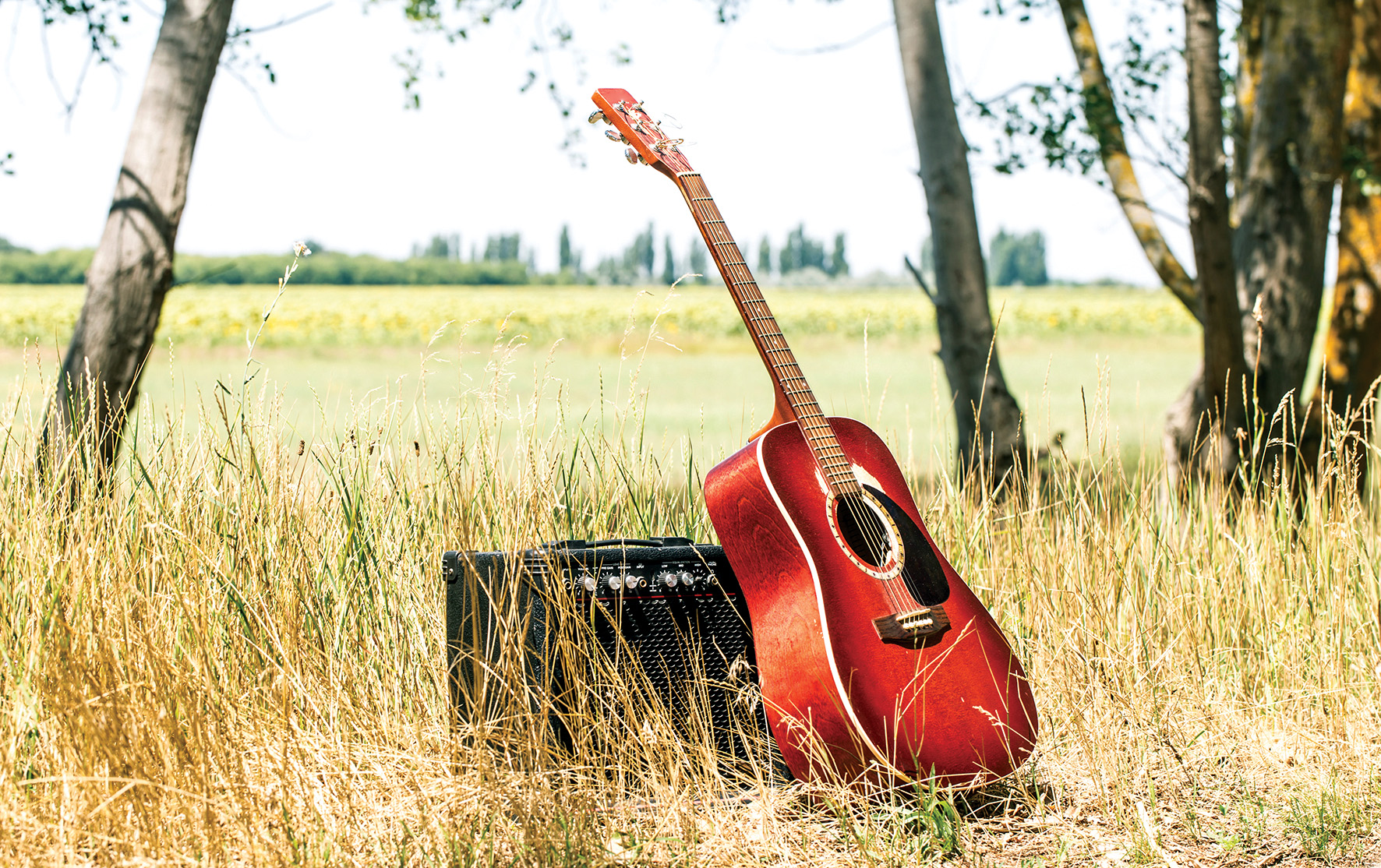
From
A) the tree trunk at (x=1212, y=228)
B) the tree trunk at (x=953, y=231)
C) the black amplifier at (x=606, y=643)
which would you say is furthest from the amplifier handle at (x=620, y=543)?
the tree trunk at (x=1212, y=228)

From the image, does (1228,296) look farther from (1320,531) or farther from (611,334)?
(611,334)

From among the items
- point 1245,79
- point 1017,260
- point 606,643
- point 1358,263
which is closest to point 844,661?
point 606,643

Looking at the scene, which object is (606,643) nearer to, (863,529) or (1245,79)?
(863,529)

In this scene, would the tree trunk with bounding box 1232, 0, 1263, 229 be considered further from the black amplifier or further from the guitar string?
the black amplifier

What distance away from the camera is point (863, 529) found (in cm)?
222

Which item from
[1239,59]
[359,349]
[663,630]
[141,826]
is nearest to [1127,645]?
[663,630]

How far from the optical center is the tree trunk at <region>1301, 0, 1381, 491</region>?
4.77 metres

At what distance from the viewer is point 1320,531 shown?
3.18 metres

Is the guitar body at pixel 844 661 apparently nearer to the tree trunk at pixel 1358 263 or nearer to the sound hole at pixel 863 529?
the sound hole at pixel 863 529

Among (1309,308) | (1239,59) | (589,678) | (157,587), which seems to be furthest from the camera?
(1239,59)

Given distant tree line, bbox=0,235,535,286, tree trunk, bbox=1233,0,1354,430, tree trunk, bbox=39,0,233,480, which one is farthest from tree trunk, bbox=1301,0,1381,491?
distant tree line, bbox=0,235,535,286

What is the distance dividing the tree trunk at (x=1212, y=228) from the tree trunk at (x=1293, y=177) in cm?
27

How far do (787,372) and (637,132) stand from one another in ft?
2.34

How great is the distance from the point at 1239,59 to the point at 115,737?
6312 millimetres
